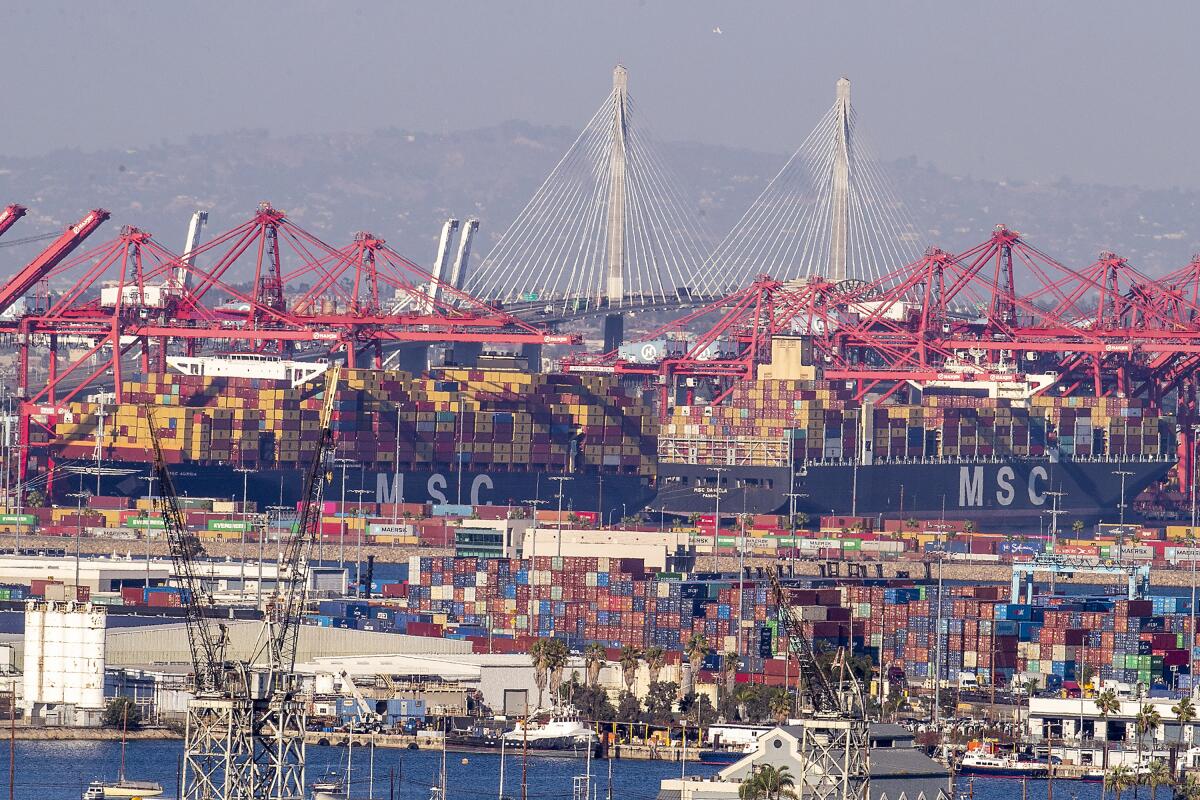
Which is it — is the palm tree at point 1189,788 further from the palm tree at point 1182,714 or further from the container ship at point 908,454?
the container ship at point 908,454

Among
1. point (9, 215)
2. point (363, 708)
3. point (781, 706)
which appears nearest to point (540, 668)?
point (363, 708)

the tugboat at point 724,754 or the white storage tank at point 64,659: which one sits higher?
the white storage tank at point 64,659

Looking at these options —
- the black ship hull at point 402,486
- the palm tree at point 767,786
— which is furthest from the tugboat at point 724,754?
the black ship hull at point 402,486

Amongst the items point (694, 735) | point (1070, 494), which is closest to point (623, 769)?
point (694, 735)

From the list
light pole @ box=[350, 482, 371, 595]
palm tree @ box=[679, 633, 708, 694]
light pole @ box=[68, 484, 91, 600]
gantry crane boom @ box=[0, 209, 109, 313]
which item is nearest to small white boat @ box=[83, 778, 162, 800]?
palm tree @ box=[679, 633, 708, 694]

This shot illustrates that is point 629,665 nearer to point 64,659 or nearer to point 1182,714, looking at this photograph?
point 64,659

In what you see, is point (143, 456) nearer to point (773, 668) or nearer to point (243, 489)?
point (243, 489)
